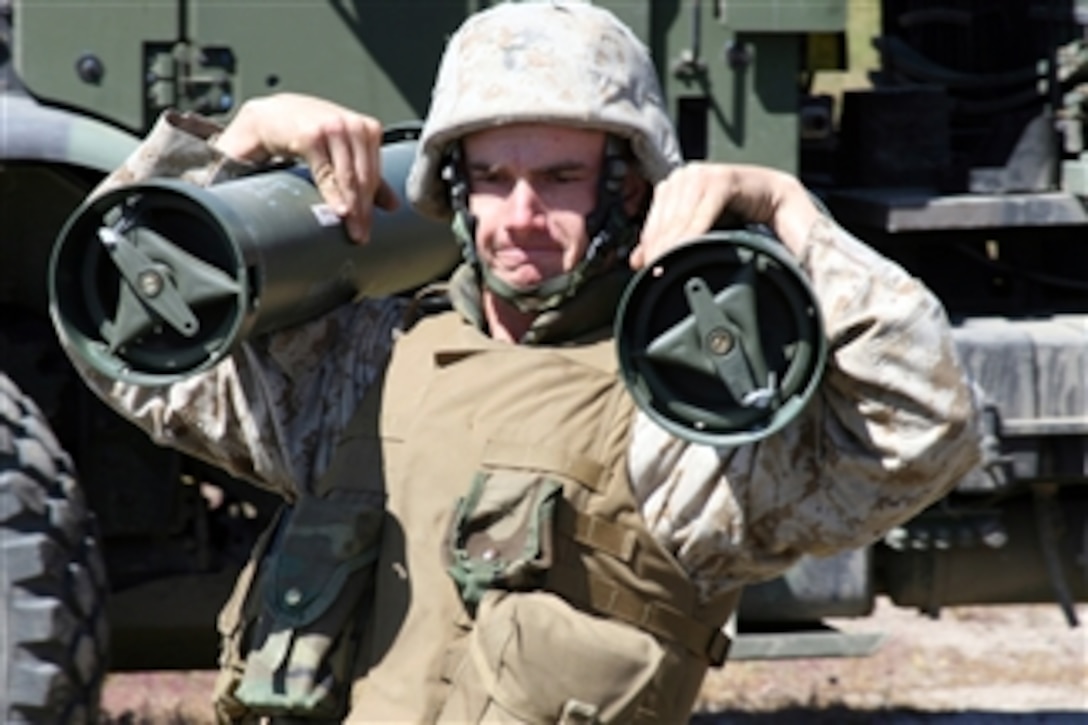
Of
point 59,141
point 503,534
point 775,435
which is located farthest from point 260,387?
point 59,141

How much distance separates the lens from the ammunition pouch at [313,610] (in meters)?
2.92

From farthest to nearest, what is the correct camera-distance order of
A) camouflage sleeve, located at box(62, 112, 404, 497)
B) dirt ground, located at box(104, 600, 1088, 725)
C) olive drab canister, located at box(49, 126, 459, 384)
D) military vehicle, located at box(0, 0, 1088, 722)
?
dirt ground, located at box(104, 600, 1088, 725), military vehicle, located at box(0, 0, 1088, 722), camouflage sleeve, located at box(62, 112, 404, 497), olive drab canister, located at box(49, 126, 459, 384)

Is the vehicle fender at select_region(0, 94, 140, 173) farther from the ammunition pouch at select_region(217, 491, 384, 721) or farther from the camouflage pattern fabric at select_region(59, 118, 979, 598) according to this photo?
the ammunition pouch at select_region(217, 491, 384, 721)

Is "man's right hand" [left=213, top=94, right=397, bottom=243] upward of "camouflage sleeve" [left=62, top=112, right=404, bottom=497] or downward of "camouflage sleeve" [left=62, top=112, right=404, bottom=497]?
upward

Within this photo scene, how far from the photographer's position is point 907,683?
6.82m

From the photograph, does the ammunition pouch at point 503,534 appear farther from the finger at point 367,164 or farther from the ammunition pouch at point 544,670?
the finger at point 367,164

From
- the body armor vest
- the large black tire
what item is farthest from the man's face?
the large black tire

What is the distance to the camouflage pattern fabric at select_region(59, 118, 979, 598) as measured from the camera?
265 cm

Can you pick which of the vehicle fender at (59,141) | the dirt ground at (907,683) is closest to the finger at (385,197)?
the vehicle fender at (59,141)

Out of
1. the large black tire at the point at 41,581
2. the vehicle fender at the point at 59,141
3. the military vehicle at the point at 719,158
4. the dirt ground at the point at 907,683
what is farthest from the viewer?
the dirt ground at the point at 907,683

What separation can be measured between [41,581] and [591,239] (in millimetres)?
1945

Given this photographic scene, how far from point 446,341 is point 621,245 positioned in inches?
10.0

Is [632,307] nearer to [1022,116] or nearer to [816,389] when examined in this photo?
[816,389]

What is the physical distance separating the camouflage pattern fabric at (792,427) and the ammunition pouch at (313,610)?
15 centimetres
